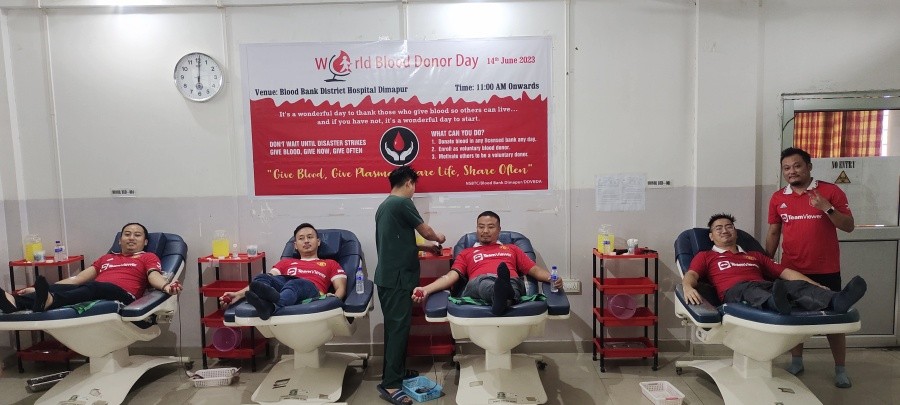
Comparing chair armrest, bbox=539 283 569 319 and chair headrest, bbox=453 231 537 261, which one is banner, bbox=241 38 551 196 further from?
chair armrest, bbox=539 283 569 319

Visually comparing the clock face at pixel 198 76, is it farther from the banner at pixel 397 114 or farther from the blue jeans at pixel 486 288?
the blue jeans at pixel 486 288

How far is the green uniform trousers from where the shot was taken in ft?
9.92

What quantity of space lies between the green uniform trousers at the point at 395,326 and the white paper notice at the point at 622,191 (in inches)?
61.2

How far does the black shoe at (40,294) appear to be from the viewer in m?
2.77

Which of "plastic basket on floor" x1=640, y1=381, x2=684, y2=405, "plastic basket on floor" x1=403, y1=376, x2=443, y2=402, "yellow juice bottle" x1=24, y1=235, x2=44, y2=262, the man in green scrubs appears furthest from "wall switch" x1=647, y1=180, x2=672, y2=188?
"yellow juice bottle" x1=24, y1=235, x2=44, y2=262

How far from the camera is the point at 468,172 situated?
3625mm

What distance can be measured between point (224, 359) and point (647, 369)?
2.89m

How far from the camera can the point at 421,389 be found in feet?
10.0

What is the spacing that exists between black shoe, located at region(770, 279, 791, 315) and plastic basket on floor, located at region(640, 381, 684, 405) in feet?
2.42

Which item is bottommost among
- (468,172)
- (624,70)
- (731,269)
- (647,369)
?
(647,369)

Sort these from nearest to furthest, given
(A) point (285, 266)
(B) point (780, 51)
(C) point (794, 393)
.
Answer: (C) point (794, 393)
(A) point (285, 266)
(B) point (780, 51)

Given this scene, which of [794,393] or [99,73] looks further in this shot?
[99,73]

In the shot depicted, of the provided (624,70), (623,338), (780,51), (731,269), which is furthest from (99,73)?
(780,51)

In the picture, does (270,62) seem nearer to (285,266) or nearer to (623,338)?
(285,266)
